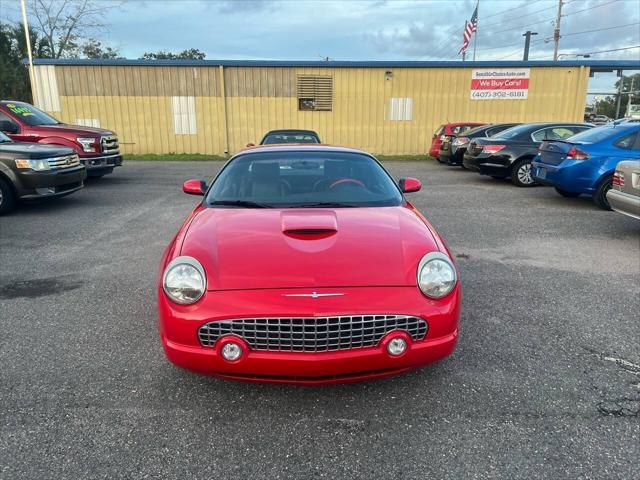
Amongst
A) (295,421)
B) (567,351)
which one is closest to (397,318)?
(295,421)

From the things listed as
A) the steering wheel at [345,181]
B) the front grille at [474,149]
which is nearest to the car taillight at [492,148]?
the front grille at [474,149]

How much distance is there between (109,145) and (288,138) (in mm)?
4338

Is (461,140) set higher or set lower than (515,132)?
lower

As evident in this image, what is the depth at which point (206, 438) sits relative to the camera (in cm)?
248

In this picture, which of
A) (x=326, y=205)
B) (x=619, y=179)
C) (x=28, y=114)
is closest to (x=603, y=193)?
(x=619, y=179)

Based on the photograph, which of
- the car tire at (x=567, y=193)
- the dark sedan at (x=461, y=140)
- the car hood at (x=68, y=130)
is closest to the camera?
the car tire at (x=567, y=193)

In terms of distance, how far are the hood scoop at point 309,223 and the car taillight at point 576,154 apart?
6.66 m

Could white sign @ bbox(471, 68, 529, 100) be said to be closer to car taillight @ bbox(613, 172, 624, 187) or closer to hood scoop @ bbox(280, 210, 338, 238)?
car taillight @ bbox(613, 172, 624, 187)

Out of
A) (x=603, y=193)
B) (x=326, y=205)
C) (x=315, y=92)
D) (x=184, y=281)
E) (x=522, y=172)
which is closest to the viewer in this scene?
(x=184, y=281)

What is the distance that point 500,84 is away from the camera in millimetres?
20562

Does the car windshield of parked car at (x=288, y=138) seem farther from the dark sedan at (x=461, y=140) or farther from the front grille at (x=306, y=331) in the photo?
the front grille at (x=306, y=331)

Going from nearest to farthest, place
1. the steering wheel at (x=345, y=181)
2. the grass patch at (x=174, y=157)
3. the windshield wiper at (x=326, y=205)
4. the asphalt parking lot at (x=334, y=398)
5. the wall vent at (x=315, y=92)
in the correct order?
the asphalt parking lot at (x=334, y=398)
the windshield wiper at (x=326, y=205)
the steering wheel at (x=345, y=181)
the grass patch at (x=174, y=157)
the wall vent at (x=315, y=92)

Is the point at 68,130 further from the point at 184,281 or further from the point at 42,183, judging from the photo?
the point at 184,281

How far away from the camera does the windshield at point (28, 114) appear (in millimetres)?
10703
